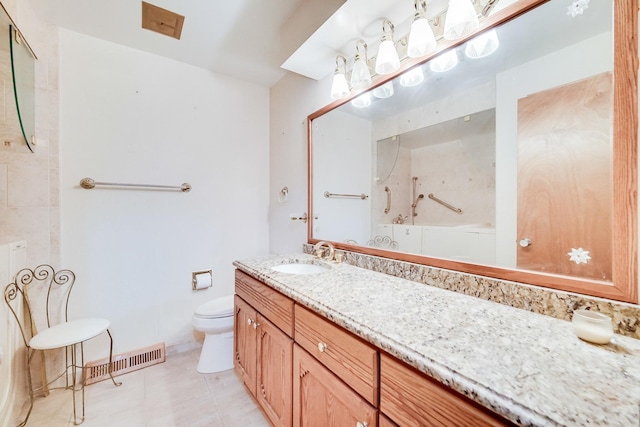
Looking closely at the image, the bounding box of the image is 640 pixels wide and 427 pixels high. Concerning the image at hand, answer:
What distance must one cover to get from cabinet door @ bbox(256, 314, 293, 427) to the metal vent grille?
1.08 m

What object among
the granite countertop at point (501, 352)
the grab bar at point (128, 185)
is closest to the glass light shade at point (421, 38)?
the granite countertop at point (501, 352)

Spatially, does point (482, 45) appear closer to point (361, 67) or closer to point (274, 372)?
point (361, 67)

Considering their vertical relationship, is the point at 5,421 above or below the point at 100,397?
above

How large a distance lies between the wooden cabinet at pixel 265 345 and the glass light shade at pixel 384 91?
1.21m

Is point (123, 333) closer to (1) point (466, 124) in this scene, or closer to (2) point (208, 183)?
(2) point (208, 183)

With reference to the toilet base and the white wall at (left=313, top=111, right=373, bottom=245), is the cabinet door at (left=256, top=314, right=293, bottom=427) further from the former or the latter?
the white wall at (left=313, top=111, right=373, bottom=245)

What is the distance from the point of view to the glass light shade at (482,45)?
96 centimetres

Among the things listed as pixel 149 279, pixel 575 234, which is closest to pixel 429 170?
pixel 575 234

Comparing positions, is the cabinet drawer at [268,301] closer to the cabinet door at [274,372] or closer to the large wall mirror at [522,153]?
the cabinet door at [274,372]

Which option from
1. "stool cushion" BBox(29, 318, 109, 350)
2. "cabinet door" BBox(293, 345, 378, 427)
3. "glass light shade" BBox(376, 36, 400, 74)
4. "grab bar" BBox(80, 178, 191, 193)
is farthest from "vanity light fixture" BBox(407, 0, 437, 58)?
"stool cushion" BBox(29, 318, 109, 350)

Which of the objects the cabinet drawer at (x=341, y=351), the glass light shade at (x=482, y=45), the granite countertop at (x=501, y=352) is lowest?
the cabinet drawer at (x=341, y=351)

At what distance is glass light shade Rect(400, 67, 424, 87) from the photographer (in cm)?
122

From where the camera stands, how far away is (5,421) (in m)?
1.19

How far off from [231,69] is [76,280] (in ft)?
6.49
